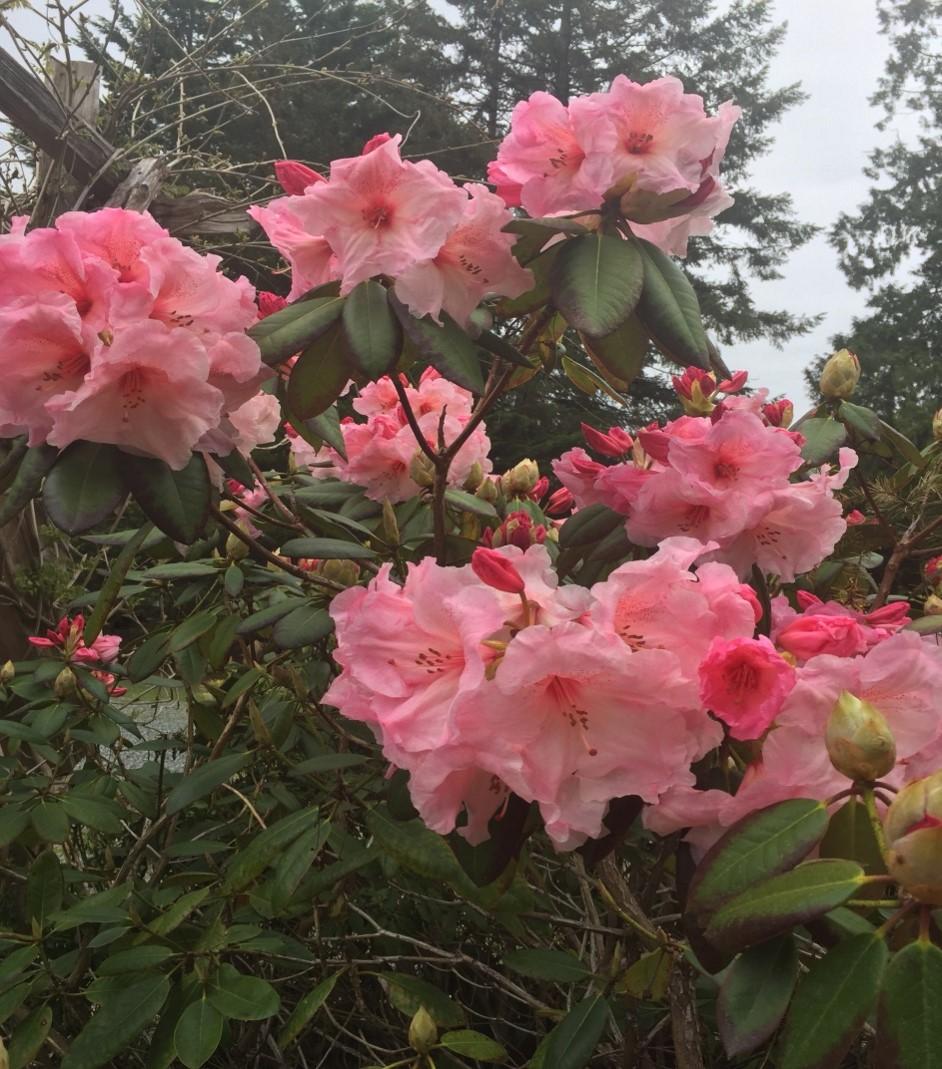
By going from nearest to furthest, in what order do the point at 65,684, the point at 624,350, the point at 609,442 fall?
the point at 624,350, the point at 609,442, the point at 65,684

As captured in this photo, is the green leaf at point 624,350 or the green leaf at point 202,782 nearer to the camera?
the green leaf at point 624,350

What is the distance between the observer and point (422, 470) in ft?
3.94

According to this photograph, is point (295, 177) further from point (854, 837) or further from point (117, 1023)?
point (117, 1023)

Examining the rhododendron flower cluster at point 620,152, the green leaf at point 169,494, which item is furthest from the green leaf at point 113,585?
the rhododendron flower cluster at point 620,152

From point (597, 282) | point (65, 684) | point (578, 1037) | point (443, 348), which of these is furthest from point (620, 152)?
point (65, 684)

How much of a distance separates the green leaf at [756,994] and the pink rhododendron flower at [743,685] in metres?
0.12

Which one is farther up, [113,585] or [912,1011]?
[113,585]

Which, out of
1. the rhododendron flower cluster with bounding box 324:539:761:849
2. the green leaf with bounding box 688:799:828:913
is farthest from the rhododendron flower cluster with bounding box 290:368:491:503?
the green leaf with bounding box 688:799:828:913

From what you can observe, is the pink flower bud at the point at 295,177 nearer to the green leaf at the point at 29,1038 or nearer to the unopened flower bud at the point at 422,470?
the unopened flower bud at the point at 422,470

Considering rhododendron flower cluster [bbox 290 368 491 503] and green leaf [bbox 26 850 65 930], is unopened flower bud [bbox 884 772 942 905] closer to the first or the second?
rhododendron flower cluster [bbox 290 368 491 503]

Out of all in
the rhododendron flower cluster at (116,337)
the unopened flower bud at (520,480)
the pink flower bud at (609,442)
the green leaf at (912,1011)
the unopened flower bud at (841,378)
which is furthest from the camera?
the unopened flower bud at (520,480)

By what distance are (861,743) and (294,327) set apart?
1.96ft

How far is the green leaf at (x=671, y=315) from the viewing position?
0.83m

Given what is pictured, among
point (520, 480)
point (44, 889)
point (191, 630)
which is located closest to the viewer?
point (44, 889)
